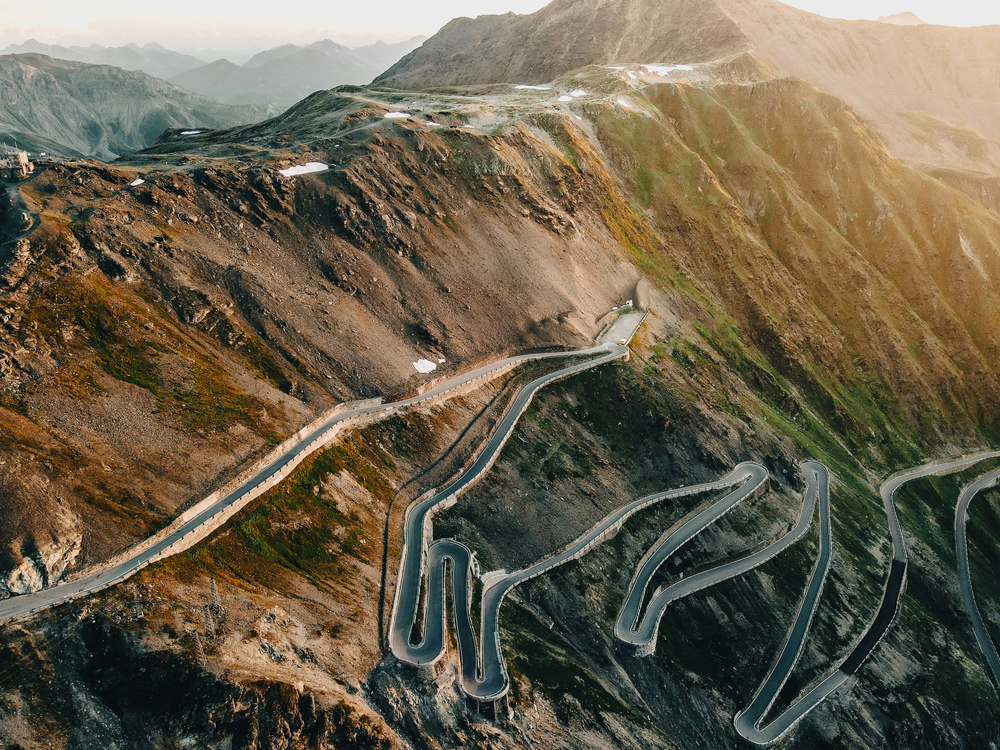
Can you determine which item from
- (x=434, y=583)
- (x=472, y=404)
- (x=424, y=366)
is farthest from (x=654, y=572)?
(x=424, y=366)

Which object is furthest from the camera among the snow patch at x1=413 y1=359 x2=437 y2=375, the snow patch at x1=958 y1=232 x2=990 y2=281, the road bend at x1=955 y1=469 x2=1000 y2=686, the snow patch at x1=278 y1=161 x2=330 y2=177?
the snow patch at x1=958 y1=232 x2=990 y2=281

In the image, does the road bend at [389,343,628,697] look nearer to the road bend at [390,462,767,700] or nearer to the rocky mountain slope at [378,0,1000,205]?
the road bend at [390,462,767,700]

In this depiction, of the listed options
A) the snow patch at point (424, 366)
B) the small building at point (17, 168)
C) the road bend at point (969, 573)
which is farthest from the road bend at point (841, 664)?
the small building at point (17, 168)

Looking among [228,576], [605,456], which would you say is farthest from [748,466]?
[228,576]

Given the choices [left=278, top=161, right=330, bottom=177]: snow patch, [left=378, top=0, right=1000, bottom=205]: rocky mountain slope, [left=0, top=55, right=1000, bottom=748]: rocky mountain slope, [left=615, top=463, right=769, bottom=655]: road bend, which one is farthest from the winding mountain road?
[left=378, top=0, right=1000, bottom=205]: rocky mountain slope

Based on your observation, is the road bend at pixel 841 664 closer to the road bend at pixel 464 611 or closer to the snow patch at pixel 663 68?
the road bend at pixel 464 611
